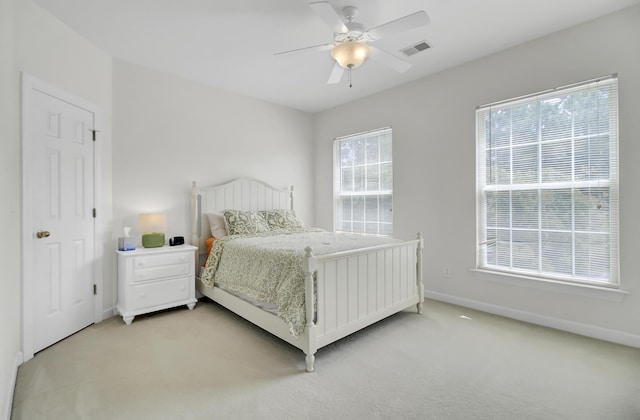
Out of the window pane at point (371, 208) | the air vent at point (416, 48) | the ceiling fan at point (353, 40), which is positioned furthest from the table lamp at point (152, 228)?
the air vent at point (416, 48)

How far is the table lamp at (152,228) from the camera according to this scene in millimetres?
3139

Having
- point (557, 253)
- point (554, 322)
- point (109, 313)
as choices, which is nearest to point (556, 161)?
point (557, 253)

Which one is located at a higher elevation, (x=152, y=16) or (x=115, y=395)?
(x=152, y=16)

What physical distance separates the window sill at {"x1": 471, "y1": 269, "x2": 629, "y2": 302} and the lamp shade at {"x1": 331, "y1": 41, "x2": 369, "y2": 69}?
253 centimetres

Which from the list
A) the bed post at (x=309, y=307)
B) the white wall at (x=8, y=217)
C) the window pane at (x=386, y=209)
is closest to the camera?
the white wall at (x=8, y=217)

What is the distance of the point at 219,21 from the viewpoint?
247 cm

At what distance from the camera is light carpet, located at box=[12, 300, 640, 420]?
5.45 feet

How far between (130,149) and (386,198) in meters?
3.25

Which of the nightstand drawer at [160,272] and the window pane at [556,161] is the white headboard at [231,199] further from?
the window pane at [556,161]

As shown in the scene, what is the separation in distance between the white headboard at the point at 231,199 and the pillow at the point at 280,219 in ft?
1.05

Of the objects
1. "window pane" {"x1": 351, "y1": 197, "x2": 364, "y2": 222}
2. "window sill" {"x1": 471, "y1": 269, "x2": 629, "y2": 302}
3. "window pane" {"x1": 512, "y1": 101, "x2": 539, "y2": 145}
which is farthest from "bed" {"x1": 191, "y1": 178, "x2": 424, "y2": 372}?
"window pane" {"x1": 512, "y1": 101, "x2": 539, "y2": 145}

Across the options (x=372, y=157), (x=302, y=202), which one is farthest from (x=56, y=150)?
(x=372, y=157)

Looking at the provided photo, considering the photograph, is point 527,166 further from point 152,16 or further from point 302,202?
point 152,16

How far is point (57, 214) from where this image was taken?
2.51 meters
